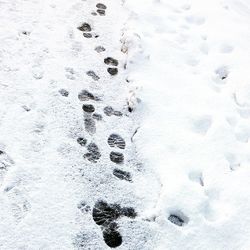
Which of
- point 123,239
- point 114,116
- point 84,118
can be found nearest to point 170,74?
point 114,116

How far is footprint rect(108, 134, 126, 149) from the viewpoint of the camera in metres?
2.99

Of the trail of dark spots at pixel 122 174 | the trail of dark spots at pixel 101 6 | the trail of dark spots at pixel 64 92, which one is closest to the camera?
the trail of dark spots at pixel 122 174

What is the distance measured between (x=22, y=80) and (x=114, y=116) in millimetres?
820

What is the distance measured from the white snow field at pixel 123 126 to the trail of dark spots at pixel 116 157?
0.04ft

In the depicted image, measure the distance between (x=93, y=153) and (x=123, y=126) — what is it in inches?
15.7

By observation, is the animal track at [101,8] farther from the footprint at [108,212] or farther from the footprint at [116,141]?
the footprint at [108,212]

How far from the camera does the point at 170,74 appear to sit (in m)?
3.63

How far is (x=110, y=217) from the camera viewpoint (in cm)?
252

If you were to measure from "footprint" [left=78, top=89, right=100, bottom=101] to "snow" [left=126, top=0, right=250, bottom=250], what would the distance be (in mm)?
382

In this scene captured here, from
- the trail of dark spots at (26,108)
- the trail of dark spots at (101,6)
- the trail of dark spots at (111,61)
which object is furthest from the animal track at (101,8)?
the trail of dark spots at (26,108)

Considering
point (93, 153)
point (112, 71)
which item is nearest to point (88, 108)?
point (93, 153)

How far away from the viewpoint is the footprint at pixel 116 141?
2.99 metres

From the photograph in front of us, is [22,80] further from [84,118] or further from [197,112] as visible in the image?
[197,112]

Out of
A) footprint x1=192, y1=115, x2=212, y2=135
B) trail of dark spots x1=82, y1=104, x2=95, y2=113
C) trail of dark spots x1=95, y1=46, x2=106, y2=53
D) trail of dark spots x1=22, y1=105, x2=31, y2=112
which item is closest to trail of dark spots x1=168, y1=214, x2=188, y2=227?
footprint x1=192, y1=115, x2=212, y2=135
